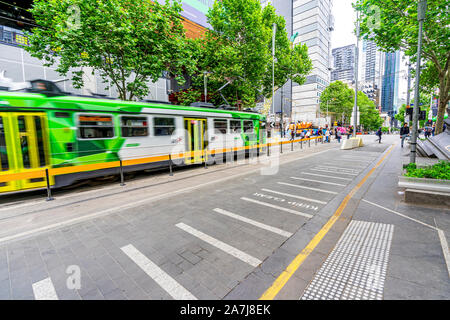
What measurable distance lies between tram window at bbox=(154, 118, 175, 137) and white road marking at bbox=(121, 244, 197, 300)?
6972mm

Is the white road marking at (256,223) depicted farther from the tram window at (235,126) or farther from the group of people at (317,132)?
the group of people at (317,132)

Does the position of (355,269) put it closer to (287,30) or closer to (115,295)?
(115,295)

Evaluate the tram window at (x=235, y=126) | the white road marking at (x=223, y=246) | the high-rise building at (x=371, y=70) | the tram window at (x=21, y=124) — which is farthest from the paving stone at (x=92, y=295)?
the high-rise building at (x=371, y=70)

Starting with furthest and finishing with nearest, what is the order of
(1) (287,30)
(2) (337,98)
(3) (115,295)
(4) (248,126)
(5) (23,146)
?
(1) (287,30) → (2) (337,98) → (4) (248,126) → (5) (23,146) → (3) (115,295)

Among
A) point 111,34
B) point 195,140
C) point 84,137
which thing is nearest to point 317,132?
point 195,140

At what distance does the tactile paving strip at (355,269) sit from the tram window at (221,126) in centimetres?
979

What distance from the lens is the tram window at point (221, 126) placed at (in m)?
13.1

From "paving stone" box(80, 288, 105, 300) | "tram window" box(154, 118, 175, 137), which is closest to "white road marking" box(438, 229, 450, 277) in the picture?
"paving stone" box(80, 288, 105, 300)

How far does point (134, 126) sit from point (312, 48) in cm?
7113

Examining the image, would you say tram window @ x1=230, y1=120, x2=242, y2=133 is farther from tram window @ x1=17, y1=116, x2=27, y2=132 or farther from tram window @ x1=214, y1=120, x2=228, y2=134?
tram window @ x1=17, y1=116, x2=27, y2=132

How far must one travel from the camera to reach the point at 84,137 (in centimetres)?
795

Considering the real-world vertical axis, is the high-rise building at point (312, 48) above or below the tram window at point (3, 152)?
above

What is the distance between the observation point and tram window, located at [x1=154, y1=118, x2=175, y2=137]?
32.8 ft
